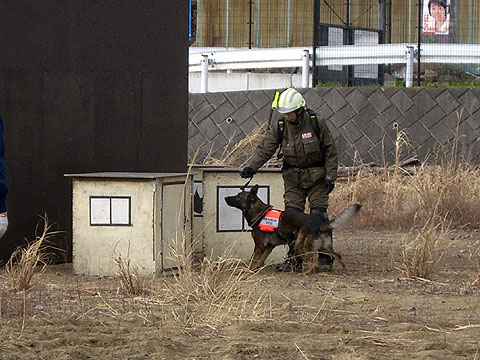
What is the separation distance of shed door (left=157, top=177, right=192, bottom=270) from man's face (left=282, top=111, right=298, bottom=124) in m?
1.19

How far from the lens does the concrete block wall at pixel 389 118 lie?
1650 cm

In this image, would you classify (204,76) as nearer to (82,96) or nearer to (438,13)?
(438,13)

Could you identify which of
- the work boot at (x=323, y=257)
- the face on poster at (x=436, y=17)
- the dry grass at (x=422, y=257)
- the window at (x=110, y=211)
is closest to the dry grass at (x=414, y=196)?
the work boot at (x=323, y=257)

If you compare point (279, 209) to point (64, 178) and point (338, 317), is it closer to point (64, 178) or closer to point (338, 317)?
point (64, 178)

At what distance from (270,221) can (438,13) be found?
34.8 ft

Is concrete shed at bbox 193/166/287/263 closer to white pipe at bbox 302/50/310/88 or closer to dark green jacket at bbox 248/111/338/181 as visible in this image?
dark green jacket at bbox 248/111/338/181

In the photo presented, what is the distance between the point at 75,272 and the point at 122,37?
277cm

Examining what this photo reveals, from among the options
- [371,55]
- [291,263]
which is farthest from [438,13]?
[291,263]

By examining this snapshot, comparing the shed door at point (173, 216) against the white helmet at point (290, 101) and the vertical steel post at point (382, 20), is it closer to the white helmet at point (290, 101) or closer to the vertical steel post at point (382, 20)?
the white helmet at point (290, 101)

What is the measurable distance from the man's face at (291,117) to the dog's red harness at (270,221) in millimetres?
942

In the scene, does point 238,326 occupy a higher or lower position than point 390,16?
lower

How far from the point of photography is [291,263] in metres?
10.2

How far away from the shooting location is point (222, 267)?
7.93 meters

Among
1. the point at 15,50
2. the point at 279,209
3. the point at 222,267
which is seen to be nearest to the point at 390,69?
the point at 279,209
